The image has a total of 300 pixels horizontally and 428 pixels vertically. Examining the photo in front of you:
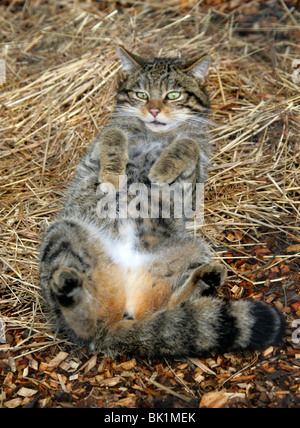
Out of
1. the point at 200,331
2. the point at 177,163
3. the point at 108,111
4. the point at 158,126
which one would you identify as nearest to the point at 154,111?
the point at 158,126

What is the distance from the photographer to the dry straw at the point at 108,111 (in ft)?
11.5

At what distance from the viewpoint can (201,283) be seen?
2.87 meters

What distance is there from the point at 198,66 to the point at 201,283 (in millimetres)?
1861

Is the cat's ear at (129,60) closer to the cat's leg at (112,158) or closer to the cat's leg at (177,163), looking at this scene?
the cat's leg at (112,158)

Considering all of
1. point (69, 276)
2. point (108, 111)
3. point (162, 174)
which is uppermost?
point (108, 111)

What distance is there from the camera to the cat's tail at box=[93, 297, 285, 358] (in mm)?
2570

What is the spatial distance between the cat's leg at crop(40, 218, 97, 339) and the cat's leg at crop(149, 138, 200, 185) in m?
0.63

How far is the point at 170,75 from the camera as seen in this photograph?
12.5ft

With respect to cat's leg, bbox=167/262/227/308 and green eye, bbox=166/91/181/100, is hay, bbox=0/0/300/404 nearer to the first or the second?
cat's leg, bbox=167/262/227/308

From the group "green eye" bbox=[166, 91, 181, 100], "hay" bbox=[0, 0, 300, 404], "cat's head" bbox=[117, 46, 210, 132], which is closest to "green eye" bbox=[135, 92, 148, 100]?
"cat's head" bbox=[117, 46, 210, 132]

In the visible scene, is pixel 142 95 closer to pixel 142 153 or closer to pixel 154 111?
pixel 154 111

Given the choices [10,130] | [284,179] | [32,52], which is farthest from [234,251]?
[32,52]

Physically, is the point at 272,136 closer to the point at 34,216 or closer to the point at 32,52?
the point at 34,216

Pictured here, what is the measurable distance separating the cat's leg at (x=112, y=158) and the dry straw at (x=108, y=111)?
63 centimetres
